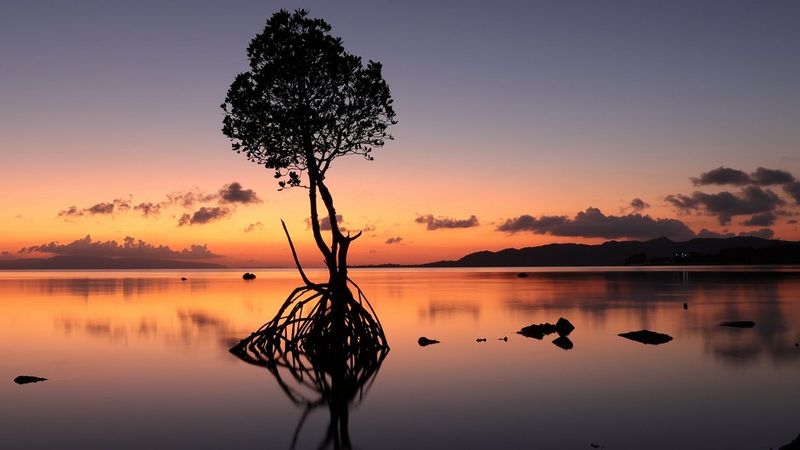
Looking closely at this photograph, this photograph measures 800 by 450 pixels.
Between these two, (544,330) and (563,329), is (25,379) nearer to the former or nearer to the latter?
(544,330)

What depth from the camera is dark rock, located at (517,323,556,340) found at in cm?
3965

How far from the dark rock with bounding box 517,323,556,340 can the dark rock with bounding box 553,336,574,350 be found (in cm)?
147

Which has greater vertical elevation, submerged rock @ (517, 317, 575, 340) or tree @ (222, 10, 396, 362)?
tree @ (222, 10, 396, 362)

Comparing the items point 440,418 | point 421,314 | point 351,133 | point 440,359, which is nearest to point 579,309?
point 421,314

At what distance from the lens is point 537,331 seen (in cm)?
3997

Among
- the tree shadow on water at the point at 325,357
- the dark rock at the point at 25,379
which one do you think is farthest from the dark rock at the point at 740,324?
the dark rock at the point at 25,379

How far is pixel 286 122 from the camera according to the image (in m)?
30.6

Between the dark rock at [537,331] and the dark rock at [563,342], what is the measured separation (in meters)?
1.47

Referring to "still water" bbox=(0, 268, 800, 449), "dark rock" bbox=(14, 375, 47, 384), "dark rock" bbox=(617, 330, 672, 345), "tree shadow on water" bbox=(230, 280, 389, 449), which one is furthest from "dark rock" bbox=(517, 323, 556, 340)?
"dark rock" bbox=(14, 375, 47, 384)

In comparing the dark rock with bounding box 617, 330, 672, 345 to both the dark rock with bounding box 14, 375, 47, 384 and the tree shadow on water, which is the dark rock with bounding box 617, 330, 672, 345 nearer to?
the tree shadow on water

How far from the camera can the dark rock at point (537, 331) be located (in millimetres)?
39647

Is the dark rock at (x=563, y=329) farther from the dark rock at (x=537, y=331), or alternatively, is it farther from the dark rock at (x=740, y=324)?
the dark rock at (x=740, y=324)

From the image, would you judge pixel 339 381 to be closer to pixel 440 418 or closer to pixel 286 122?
pixel 440 418

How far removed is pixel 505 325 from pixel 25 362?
3195 cm
